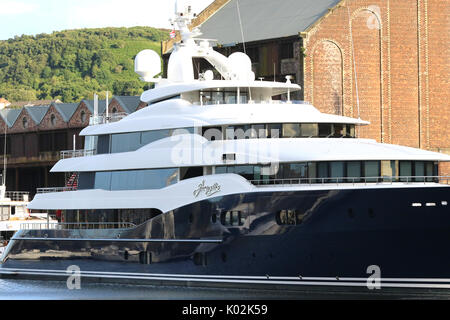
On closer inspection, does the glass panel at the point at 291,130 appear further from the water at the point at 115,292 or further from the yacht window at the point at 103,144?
the yacht window at the point at 103,144

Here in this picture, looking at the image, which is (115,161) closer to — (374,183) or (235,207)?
(235,207)

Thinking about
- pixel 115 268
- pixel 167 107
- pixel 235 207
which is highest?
pixel 167 107

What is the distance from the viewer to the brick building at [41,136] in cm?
6425

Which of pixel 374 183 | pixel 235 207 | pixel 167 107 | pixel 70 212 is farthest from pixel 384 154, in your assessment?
pixel 70 212

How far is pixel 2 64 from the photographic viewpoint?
505ft

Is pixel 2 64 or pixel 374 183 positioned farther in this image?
pixel 2 64

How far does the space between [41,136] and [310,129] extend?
4303 centimetres

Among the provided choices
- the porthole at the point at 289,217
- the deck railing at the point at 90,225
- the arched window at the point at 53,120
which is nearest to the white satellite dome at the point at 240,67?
the deck railing at the point at 90,225

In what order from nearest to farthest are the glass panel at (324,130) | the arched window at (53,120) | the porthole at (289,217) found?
the porthole at (289,217) < the glass panel at (324,130) < the arched window at (53,120)

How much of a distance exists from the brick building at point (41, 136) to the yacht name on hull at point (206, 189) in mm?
36249

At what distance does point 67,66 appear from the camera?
14688cm

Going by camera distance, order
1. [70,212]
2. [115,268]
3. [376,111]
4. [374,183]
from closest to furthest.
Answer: [374,183], [115,268], [70,212], [376,111]

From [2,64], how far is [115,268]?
130995 millimetres

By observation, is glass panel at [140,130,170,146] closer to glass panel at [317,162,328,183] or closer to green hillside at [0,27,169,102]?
glass panel at [317,162,328,183]
